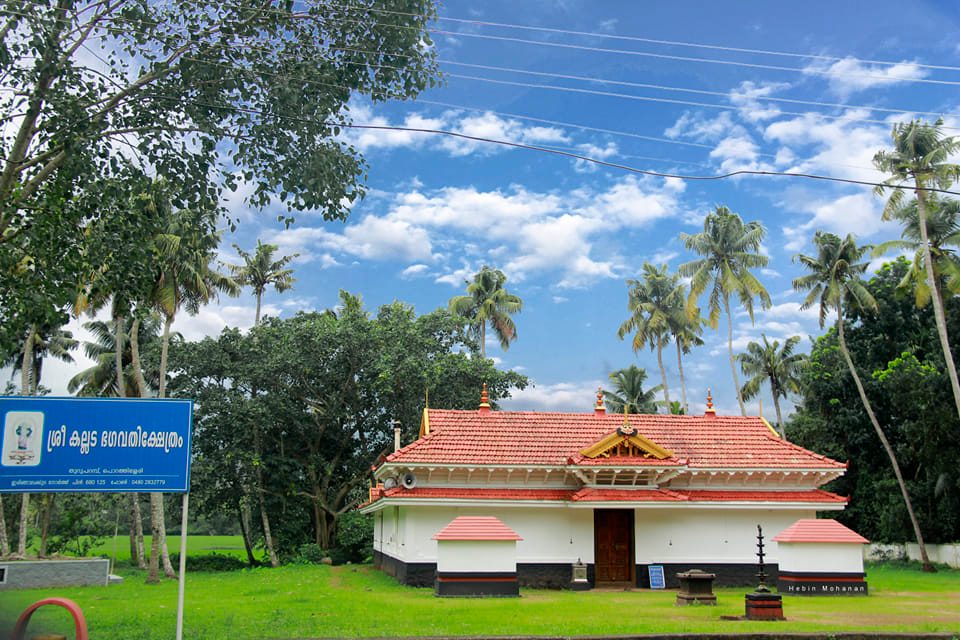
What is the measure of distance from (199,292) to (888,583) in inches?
961

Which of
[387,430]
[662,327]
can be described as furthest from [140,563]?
[662,327]

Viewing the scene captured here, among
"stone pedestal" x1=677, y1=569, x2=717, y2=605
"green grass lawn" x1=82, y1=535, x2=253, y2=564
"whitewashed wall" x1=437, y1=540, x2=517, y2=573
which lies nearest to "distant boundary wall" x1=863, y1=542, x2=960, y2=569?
"stone pedestal" x1=677, y1=569, x2=717, y2=605

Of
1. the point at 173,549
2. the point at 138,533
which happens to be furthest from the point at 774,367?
the point at 173,549

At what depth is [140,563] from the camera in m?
35.6

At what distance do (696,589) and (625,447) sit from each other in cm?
533

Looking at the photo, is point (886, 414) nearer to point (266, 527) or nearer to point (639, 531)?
point (639, 531)

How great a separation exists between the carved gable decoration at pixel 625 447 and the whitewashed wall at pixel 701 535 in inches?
66.9

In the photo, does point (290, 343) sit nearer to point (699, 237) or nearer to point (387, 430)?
point (387, 430)

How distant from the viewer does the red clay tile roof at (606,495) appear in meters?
20.4

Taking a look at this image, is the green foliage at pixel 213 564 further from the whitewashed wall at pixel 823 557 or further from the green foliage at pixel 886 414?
the green foliage at pixel 886 414

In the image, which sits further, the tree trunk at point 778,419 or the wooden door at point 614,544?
the tree trunk at point 778,419

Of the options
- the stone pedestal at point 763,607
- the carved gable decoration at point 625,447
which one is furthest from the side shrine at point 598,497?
the stone pedestal at point 763,607

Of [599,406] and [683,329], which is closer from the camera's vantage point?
[599,406]

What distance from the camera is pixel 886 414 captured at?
37188 millimetres
